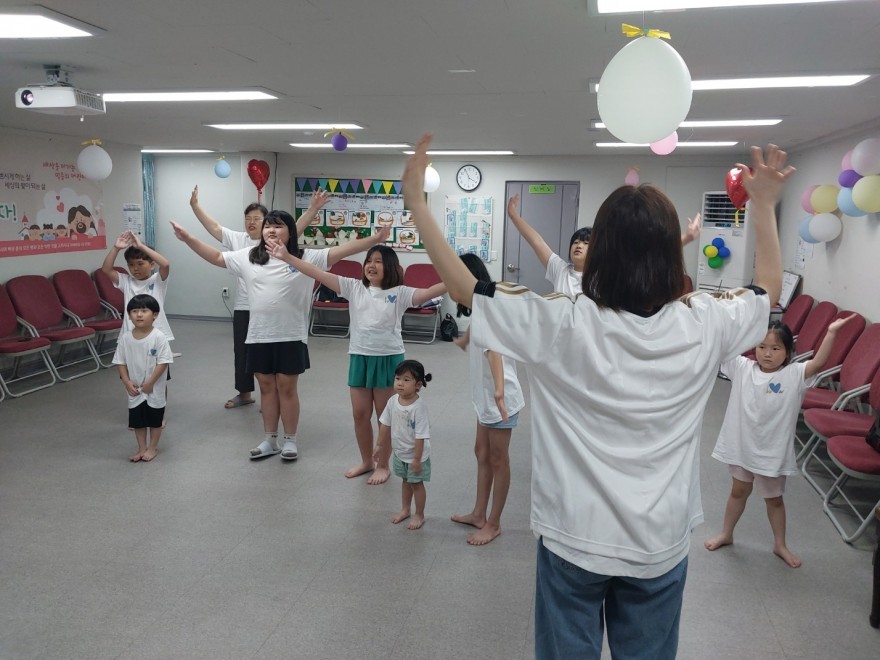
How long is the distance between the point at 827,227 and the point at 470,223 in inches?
199

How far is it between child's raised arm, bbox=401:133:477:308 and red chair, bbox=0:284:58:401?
20.1 feet

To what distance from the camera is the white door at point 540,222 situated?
31.6 ft

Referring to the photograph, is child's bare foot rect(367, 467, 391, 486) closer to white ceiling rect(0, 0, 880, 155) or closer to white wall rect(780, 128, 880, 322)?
white ceiling rect(0, 0, 880, 155)

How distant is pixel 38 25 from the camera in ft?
10.3

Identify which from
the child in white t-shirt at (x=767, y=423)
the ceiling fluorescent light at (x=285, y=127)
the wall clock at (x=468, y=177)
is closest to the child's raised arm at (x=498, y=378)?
the child in white t-shirt at (x=767, y=423)

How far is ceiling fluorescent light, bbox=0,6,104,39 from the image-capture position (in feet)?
9.51

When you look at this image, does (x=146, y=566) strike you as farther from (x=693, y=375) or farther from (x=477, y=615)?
(x=693, y=375)

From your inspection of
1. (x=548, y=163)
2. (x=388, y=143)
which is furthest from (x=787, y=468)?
(x=548, y=163)

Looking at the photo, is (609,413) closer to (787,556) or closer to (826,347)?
(826,347)

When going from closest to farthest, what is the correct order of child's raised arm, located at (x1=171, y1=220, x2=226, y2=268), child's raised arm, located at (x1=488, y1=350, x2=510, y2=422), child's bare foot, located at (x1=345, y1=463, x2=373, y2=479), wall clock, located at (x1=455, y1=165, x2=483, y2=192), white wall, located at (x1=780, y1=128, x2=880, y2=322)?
child's raised arm, located at (x1=488, y1=350, x2=510, y2=422)
child's raised arm, located at (x1=171, y1=220, x2=226, y2=268)
child's bare foot, located at (x1=345, y1=463, x2=373, y2=479)
white wall, located at (x1=780, y1=128, x2=880, y2=322)
wall clock, located at (x1=455, y1=165, x2=483, y2=192)

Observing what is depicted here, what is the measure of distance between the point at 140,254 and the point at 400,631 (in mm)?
3606

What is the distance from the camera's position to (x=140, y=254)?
16.3 ft

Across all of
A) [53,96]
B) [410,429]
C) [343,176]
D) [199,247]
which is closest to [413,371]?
[410,429]

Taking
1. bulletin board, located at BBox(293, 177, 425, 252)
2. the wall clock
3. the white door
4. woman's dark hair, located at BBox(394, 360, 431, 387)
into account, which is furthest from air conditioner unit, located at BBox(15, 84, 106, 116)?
the white door
